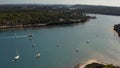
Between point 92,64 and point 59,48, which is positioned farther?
point 59,48

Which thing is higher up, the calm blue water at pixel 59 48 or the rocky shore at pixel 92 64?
the rocky shore at pixel 92 64

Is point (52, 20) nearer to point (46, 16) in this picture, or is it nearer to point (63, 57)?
point (46, 16)

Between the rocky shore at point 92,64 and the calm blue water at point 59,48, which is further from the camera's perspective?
the calm blue water at point 59,48

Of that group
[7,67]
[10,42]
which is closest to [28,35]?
[10,42]

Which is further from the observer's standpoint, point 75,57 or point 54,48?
point 54,48

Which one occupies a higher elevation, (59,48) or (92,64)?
(92,64)

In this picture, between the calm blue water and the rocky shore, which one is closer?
the rocky shore

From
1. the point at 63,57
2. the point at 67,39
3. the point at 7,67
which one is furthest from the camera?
the point at 67,39

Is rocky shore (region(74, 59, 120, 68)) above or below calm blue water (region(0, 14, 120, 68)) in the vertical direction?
above
